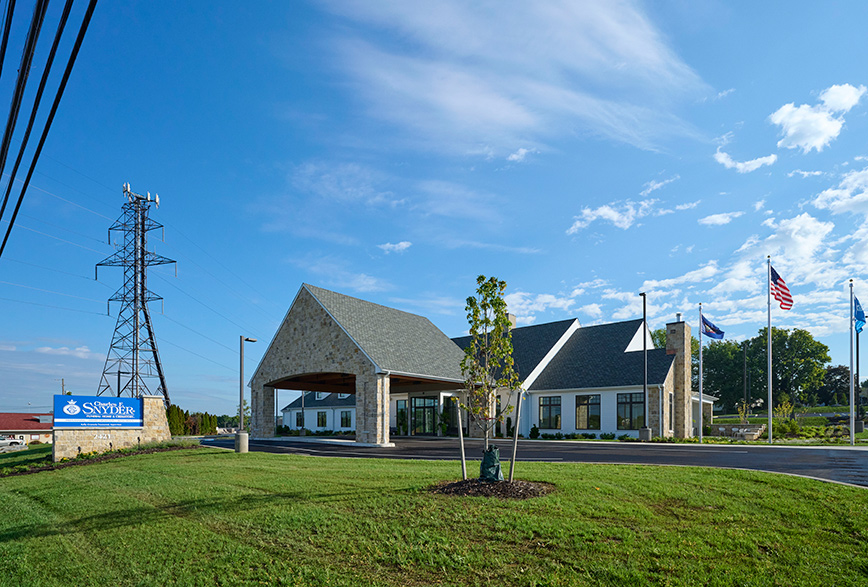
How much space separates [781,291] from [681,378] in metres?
9.27

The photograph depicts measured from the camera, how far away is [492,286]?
39.6 feet

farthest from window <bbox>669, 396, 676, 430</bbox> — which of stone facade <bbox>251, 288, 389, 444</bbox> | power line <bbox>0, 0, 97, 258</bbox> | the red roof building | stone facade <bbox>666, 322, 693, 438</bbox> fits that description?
the red roof building

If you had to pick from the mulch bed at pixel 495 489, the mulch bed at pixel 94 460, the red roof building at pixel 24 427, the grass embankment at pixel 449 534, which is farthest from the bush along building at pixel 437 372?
the red roof building at pixel 24 427

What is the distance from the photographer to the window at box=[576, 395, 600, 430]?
3622 cm

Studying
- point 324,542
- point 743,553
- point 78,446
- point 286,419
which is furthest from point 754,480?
point 286,419

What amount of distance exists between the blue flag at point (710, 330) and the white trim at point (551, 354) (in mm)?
11729

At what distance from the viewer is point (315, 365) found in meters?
32.7

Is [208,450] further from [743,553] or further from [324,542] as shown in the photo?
[743,553]

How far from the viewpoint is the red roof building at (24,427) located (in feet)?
244

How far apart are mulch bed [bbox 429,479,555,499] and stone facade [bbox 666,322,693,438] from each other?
27.1 metres

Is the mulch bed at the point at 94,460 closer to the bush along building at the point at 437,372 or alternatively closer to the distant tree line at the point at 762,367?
the bush along building at the point at 437,372

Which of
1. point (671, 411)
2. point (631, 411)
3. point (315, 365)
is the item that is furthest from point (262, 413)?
point (671, 411)

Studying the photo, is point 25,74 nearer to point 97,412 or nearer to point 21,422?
point 97,412

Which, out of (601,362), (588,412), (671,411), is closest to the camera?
(671,411)
